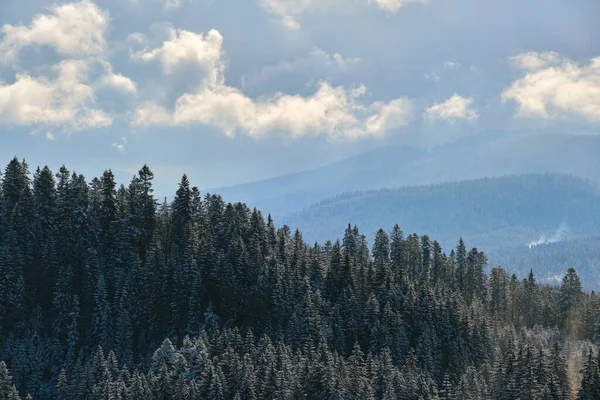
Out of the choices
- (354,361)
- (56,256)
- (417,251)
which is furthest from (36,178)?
(417,251)

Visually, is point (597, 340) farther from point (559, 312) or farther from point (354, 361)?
point (354, 361)

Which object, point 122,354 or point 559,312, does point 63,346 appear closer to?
point 122,354

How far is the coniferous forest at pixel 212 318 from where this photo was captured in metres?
111

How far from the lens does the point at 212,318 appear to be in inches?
5162

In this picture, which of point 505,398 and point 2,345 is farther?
point 2,345

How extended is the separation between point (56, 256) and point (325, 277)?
5697cm

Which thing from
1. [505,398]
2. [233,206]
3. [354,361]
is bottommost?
[505,398]

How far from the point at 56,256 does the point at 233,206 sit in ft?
131

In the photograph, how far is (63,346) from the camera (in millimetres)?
133125

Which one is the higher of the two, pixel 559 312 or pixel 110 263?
pixel 110 263

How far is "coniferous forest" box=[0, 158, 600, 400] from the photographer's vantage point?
4355 inches

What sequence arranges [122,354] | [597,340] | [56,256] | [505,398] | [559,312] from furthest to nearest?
[559,312] < [597,340] < [56,256] < [122,354] < [505,398]

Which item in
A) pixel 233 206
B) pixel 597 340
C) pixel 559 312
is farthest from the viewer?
pixel 559 312

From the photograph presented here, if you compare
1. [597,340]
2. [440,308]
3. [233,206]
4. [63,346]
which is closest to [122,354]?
[63,346]
